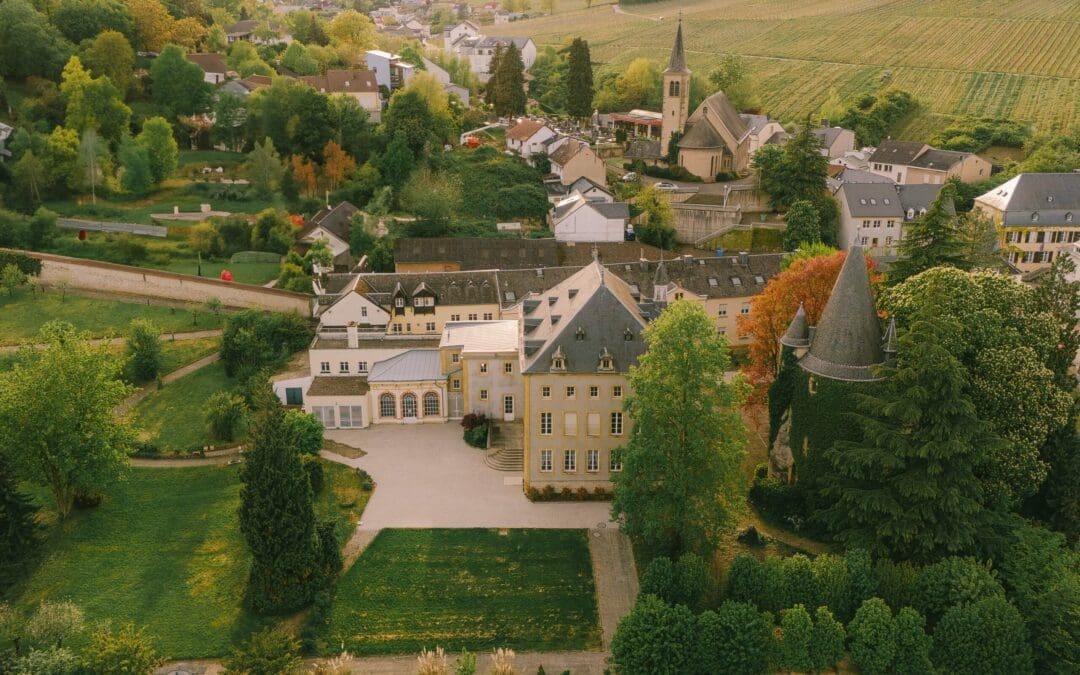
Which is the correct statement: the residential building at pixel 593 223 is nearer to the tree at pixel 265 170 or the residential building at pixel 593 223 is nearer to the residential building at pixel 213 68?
the tree at pixel 265 170

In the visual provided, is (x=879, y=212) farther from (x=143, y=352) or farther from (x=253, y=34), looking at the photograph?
(x=253, y=34)

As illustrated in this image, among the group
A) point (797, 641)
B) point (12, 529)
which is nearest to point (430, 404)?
point (12, 529)

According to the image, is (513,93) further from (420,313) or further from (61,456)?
(61,456)

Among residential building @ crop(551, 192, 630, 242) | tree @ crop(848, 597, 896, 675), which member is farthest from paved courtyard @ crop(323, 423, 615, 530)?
residential building @ crop(551, 192, 630, 242)

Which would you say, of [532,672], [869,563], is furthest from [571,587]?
[869,563]

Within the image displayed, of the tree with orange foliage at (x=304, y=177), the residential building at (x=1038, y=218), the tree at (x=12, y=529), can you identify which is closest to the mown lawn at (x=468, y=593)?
the tree at (x=12, y=529)

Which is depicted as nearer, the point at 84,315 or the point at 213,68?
the point at 84,315

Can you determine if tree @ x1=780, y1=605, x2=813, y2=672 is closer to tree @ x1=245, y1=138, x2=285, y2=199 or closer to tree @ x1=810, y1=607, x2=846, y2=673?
tree @ x1=810, y1=607, x2=846, y2=673
